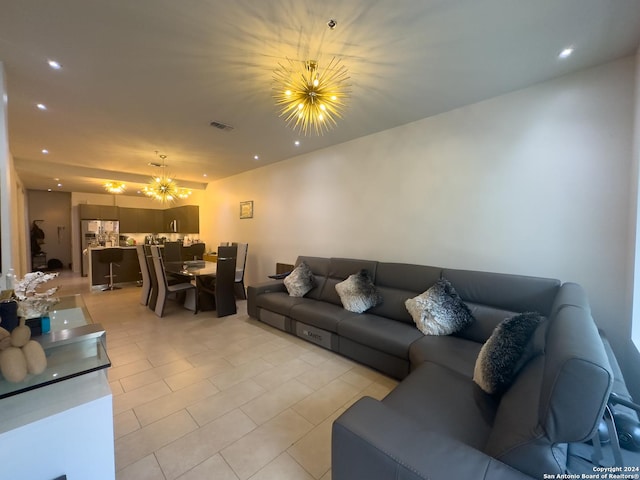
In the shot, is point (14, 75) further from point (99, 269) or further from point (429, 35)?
point (99, 269)

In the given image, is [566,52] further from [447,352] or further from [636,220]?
[447,352]

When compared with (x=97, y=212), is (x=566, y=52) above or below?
above

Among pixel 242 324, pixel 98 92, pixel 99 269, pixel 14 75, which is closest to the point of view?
pixel 14 75

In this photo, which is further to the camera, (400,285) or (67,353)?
(400,285)

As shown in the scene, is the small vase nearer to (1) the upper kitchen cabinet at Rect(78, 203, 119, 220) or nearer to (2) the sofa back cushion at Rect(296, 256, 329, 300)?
(2) the sofa back cushion at Rect(296, 256, 329, 300)

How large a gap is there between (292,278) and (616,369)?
328cm

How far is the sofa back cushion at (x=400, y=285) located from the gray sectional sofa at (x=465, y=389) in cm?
1

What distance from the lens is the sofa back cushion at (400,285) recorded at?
9.32 feet

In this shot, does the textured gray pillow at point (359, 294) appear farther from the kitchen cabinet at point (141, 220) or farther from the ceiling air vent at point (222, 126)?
the kitchen cabinet at point (141, 220)

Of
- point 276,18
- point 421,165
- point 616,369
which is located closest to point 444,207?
point 421,165

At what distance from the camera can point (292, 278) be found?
3.93 metres

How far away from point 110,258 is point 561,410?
7.85m

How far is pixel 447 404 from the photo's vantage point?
1475mm

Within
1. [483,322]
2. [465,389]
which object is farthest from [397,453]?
[483,322]
